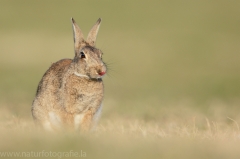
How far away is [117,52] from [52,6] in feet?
43.6

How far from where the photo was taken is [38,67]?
25250 millimetres

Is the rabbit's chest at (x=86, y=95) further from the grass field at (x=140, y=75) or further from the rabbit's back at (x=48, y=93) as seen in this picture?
the grass field at (x=140, y=75)

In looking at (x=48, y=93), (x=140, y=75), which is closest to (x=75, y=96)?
(x=48, y=93)

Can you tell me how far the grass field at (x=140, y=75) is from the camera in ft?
23.1

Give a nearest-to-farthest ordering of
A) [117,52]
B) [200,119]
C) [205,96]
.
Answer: [200,119] → [205,96] → [117,52]

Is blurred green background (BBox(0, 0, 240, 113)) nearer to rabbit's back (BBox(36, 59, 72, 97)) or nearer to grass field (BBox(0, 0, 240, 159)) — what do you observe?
grass field (BBox(0, 0, 240, 159))

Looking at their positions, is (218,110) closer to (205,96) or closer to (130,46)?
(205,96)

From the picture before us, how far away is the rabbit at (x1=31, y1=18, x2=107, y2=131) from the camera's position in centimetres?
998

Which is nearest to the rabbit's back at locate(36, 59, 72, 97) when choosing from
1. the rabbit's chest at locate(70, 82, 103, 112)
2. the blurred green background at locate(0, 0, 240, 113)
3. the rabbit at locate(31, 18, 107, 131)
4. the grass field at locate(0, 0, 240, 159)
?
the rabbit at locate(31, 18, 107, 131)

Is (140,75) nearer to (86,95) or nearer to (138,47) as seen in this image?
(138,47)

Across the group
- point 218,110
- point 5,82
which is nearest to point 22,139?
point 218,110

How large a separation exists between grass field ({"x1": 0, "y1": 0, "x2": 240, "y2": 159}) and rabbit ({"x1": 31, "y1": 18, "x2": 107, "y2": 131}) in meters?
0.35

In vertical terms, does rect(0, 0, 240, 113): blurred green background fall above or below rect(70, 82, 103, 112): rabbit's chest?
above

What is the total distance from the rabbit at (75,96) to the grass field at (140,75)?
1.14ft
